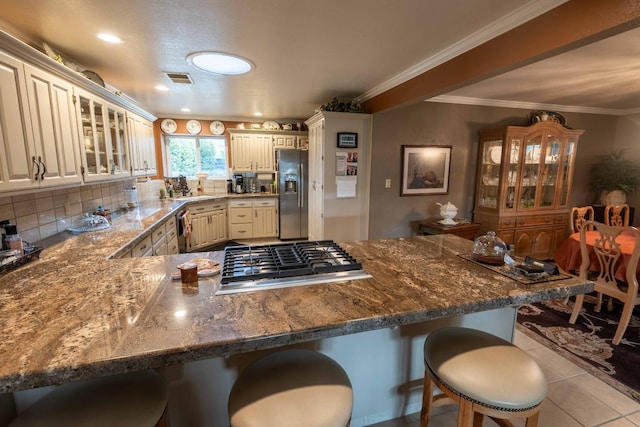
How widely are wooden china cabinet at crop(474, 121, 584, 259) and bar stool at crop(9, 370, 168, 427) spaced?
4.22m

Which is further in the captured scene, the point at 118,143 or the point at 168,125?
the point at 168,125

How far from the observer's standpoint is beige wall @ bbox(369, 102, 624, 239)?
12.7 ft

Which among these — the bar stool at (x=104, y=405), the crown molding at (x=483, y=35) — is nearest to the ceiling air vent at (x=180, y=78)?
the crown molding at (x=483, y=35)

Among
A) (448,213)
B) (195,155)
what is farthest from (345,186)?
(195,155)

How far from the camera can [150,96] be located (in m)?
3.90

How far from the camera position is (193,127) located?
17.8 ft

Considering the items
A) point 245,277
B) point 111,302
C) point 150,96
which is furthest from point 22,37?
point 245,277

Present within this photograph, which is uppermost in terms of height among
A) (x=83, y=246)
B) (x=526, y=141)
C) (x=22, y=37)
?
(x=22, y=37)

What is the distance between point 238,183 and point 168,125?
161 centimetres

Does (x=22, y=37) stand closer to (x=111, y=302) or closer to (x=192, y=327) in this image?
(x=111, y=302)

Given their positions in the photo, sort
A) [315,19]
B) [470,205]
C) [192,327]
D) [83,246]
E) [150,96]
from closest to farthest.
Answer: [192,327] → [315,19] → [83,246] → [150,96] → [470,205]

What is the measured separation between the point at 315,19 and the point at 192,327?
6.23ft

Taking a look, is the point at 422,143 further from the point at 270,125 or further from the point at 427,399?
the point at 427,399

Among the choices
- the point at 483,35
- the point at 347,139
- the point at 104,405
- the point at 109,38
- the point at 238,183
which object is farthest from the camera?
the point at 238,183
